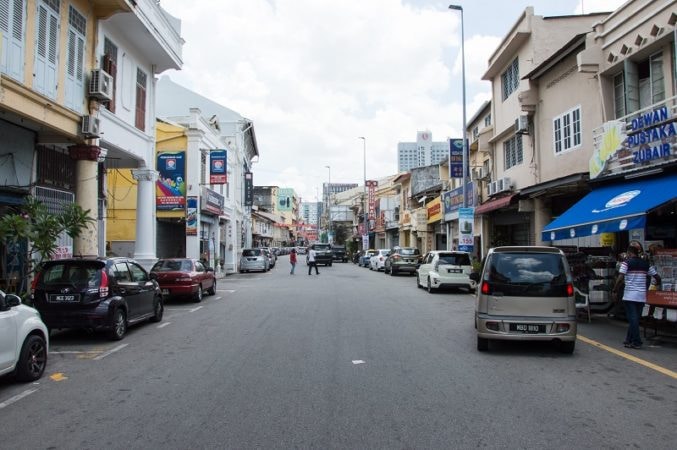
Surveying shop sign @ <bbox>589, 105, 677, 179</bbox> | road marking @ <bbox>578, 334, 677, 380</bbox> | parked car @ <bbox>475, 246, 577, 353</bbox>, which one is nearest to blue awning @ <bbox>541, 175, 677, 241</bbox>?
shop sign @ <bbox>589, 105, 677, 179</bbox>

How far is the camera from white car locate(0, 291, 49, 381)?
6.43m

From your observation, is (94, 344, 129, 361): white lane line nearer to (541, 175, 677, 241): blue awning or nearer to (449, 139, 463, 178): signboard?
(541, 175, 677, 241): blue awning

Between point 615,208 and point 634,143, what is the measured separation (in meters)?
2.05

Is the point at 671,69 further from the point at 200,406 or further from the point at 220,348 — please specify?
the point at 200,406

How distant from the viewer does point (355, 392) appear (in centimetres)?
629

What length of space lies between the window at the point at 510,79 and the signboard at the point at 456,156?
4.19 metres

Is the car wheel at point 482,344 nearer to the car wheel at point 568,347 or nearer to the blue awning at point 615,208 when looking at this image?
the car wheel at point 568,347

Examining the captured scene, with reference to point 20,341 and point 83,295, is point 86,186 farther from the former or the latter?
point 20,341

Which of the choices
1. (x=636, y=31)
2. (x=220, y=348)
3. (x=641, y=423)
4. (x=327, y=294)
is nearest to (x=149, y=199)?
(x=327, y=294)

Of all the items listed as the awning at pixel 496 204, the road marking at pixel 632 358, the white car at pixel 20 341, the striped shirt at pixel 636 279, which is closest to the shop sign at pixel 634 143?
the striped shirt at pixel 636 279

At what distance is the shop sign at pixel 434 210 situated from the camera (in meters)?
36.3

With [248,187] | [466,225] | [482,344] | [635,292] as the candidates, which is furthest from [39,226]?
[248,187]

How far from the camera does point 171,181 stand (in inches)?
1083

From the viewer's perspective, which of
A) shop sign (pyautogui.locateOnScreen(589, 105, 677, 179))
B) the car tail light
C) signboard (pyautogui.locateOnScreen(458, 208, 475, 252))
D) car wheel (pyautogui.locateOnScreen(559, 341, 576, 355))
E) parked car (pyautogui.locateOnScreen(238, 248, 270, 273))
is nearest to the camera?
car wheel (pyautogui.locateOnScreen(559, 341, 576, 355))
